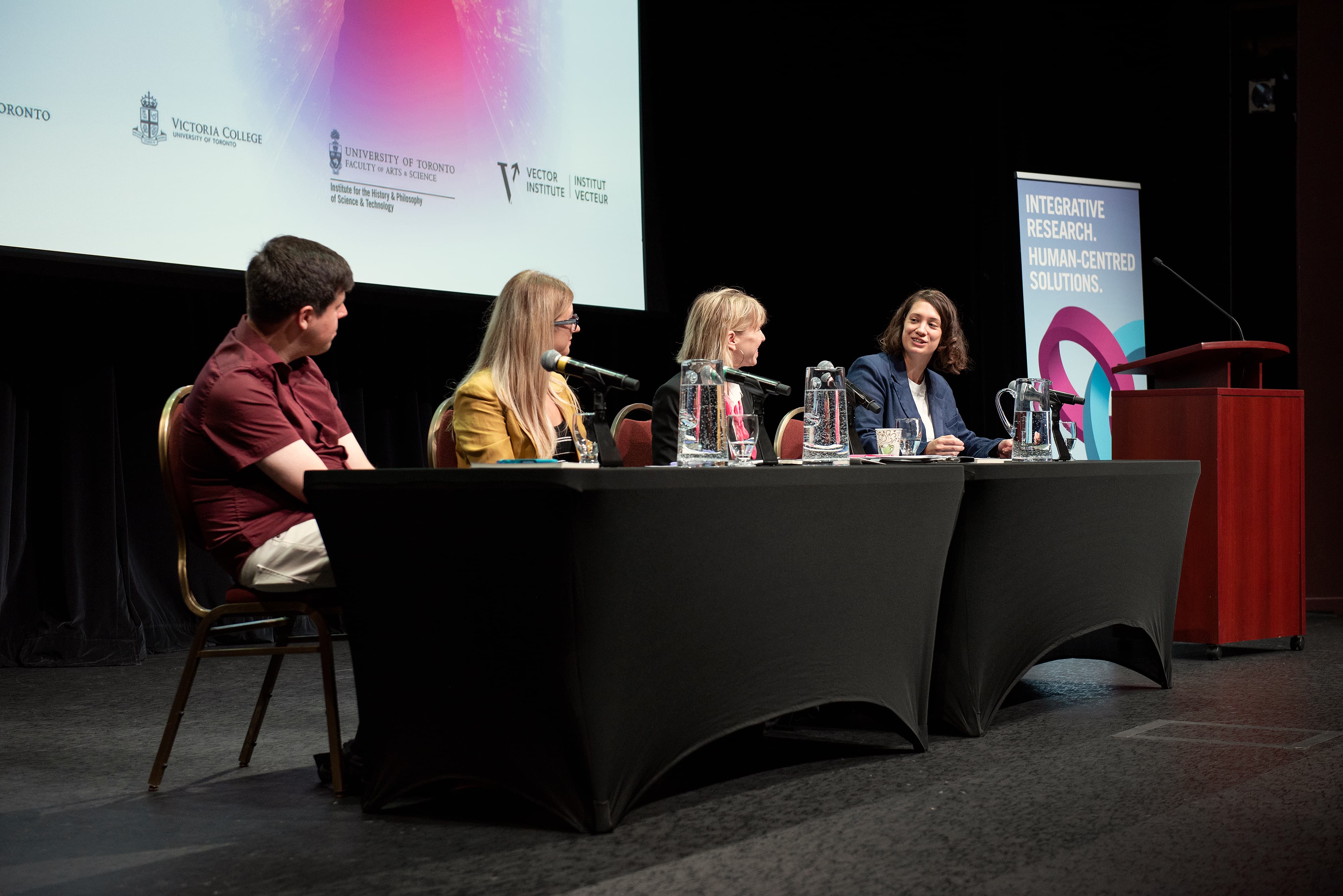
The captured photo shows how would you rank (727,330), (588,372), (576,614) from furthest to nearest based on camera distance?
(727,330)
(588,372)
(576,614)

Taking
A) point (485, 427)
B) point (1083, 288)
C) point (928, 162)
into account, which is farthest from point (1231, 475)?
point (928, 162)

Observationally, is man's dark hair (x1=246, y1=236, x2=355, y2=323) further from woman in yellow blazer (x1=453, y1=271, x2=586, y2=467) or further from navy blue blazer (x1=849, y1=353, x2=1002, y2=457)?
navy blue blazer (x1=849, y1=353, x2=1002, y2=457)

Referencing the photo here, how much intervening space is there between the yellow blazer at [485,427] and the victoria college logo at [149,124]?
159 cm

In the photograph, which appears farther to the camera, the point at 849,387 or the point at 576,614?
the point at 849,387

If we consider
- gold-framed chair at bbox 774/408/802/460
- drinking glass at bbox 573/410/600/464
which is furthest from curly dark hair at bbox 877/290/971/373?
drinking glass at bbox 573/410/600/464

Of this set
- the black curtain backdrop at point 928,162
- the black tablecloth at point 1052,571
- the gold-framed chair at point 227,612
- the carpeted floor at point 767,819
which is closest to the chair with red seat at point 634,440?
the carpeted floor at point 767,819

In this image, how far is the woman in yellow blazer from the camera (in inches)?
108

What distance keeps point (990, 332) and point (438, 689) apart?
4.42 metres

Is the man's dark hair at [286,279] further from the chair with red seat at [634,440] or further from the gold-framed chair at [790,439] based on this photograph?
the gold-framed chair at [790,439]

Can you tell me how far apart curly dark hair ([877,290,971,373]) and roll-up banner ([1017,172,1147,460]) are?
194cm

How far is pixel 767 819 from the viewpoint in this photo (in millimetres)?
1977

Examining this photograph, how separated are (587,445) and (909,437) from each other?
32.2 inches

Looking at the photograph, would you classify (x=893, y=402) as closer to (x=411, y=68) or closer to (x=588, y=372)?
(x=588, y=372)

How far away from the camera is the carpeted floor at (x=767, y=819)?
1.68m
